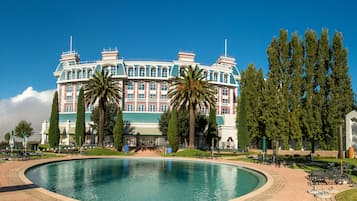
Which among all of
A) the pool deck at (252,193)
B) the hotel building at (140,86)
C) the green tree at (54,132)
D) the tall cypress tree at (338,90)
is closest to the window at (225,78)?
the hotel building at (140,86)

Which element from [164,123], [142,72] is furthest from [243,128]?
[142,72]

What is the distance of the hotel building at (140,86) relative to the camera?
59.0 m

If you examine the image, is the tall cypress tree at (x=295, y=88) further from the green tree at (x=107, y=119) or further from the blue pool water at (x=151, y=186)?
the green tree at (x=107, y=119)

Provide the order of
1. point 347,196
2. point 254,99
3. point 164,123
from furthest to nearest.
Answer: point 164,123 < point 254,99 < point 347,196

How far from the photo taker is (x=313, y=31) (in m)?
39.8

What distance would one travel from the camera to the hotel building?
194 feet

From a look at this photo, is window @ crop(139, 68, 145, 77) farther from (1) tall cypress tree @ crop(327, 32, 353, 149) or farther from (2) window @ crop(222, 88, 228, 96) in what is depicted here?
(1) tall cypress tree @ crop(327, 32, 353, 149)

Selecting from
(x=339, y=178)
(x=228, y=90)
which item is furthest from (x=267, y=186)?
(x=228, y=90)

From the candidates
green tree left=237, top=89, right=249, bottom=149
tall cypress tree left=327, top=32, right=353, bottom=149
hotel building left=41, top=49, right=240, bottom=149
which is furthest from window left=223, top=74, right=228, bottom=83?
tall cypress tree left=327, top=32, right=353, bottom=149

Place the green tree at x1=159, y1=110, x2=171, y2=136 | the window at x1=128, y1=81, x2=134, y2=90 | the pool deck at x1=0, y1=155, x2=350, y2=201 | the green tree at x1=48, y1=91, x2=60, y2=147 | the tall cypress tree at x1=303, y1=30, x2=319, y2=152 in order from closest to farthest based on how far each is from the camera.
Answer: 1. the pool deck at x1=0, y1=155, x2=350, y2=201
2. the tall cypress tree at x1=303, y1=30, x2=319, y2=152
3. the green tree at x1=48, y1=91, x2=60, y2=147
4. the green tree at x1=159, y1=110, x2=171, y2=136
5. the window at x1=128, y1=81, x2=134, y2=90

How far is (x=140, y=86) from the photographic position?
66750 millimetres

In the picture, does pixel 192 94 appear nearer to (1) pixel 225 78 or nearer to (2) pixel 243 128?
(2) pixel 243 128

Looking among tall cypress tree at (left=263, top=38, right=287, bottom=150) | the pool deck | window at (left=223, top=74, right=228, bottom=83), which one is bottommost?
the pool deck

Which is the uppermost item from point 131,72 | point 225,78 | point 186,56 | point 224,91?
point 186,56
